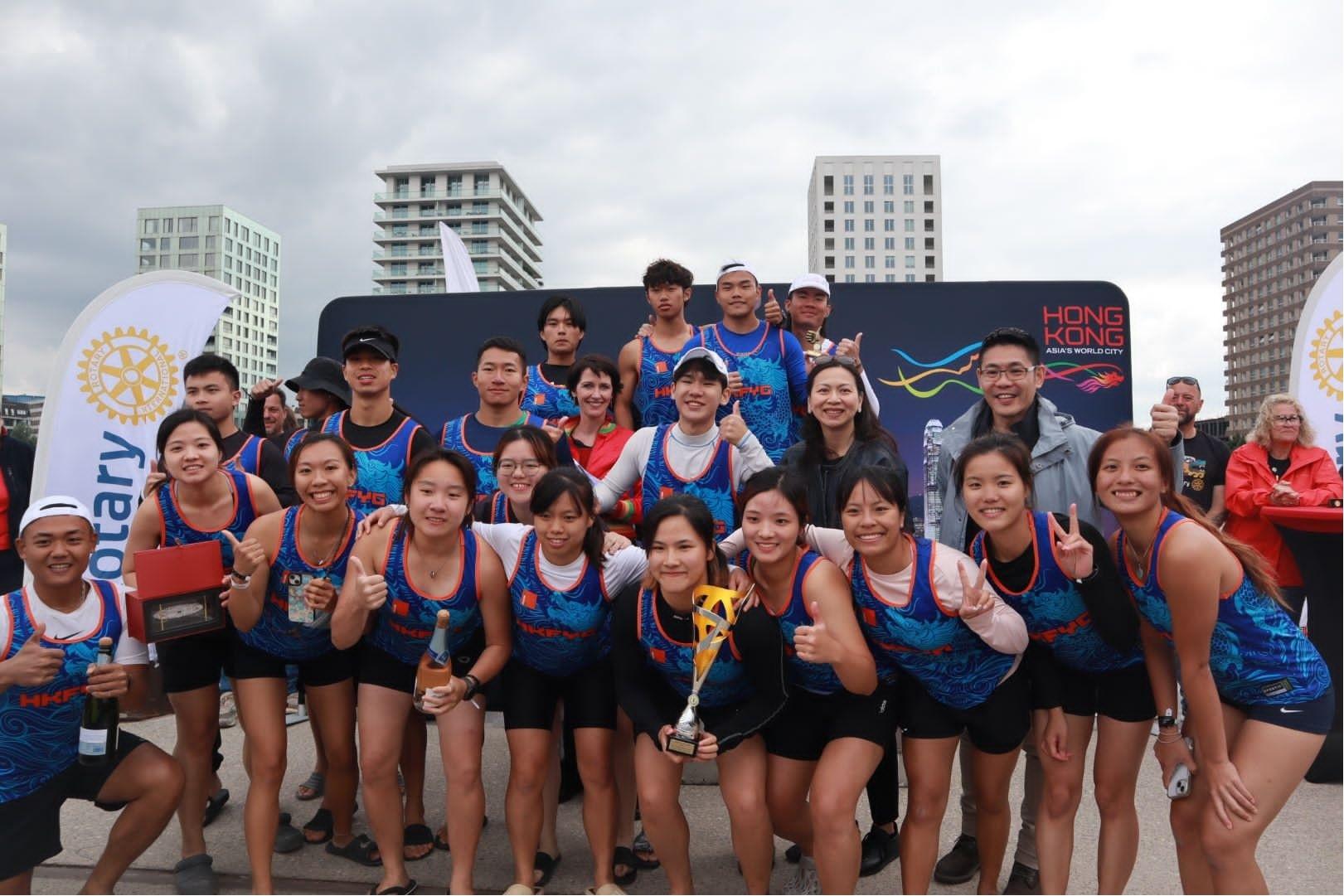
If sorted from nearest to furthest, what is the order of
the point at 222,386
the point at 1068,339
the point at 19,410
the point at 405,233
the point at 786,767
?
Result: the point at 786,767 → the point at 222,386 → the point at 1068,339 → the point at 19,410 → the point at 405,233

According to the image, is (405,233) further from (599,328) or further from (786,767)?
(786,767)

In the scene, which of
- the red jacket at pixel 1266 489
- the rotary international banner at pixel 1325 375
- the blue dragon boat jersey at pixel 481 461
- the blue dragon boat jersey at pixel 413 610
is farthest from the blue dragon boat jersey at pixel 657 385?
the rotary international banner at pixel 1325 375

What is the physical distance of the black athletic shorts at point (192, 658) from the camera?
10.8ft

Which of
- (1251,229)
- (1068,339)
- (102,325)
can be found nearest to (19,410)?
(102,325)

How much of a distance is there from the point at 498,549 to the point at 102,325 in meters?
4.72

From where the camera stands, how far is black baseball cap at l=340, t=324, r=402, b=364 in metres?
3.72

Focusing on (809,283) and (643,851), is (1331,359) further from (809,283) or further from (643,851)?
(643,851)

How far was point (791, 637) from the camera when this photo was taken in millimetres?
2855

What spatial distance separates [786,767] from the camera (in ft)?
9.68

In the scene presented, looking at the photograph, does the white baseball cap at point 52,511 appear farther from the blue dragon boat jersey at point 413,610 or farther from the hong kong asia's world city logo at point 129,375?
the hong kong asia's world city logo at point 129,375

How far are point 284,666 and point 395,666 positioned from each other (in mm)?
500

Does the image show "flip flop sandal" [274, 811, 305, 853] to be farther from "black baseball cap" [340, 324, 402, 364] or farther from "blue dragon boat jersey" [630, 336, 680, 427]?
"blue dragon boat jersey" [630, 336, 680, 427]

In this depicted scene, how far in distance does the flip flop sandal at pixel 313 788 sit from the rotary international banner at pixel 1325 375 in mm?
6984

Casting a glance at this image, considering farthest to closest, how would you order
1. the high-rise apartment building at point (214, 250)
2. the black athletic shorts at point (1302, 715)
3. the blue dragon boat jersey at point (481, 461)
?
the high-rise apartment building at point (214, 250), the blue dragon boat jersey at point (481, 461), the black athletic shorts at point (1302, 715)
